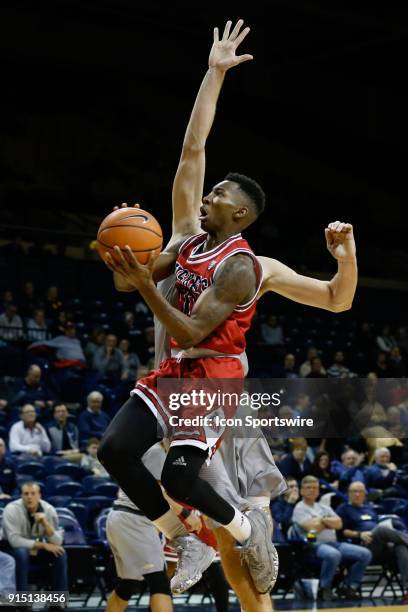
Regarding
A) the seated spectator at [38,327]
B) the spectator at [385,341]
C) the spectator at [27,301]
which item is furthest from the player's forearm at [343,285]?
the spectator at [385,341]

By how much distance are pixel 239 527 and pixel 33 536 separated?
193 inches

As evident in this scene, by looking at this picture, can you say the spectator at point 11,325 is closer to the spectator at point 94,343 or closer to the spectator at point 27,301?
the spectator at point 27,301

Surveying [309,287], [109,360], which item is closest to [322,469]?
[109,360]

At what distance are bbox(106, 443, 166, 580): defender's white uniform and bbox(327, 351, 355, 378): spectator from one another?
9860mm

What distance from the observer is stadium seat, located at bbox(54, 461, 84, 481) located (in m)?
11.1

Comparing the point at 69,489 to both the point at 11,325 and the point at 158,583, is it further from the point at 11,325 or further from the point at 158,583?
the point at 11,325

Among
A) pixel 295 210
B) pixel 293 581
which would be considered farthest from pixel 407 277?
pixel 293 581

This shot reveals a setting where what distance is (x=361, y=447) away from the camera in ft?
46.8

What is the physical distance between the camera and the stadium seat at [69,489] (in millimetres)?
10657

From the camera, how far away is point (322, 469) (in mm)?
12273

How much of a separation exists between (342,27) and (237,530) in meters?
17.4

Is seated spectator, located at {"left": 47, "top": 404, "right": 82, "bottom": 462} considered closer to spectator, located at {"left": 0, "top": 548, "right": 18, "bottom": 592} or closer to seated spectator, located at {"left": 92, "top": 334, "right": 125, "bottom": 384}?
seated spectator, located at {"left": 92, "top": 334, "right": 125, "bottom": 384}

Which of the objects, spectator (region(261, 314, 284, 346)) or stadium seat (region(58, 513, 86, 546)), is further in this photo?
spectator (region(261, 314, 284, 346))

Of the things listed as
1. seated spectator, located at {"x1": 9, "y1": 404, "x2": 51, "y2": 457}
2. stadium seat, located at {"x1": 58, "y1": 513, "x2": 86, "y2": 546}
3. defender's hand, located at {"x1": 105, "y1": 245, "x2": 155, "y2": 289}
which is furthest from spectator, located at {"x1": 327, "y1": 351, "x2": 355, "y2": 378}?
defender's hand, located at {"x1": 105, "y1": 245, "x2": 155, "y2": 289}
